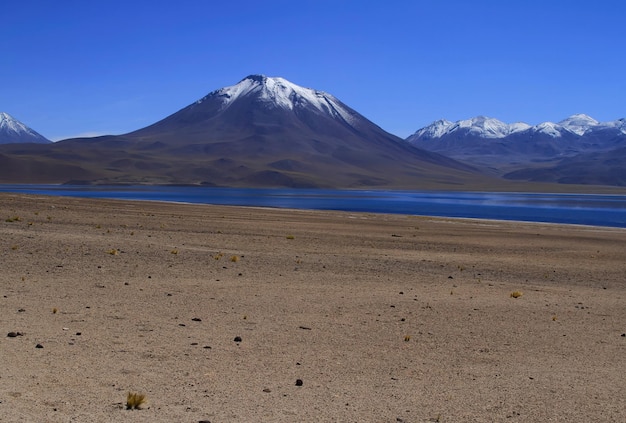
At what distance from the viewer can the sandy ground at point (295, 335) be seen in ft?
25.8

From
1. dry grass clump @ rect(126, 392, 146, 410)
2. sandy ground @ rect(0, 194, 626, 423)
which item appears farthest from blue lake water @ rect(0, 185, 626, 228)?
dry grass clump @ rect(126, 392, 146, 410)

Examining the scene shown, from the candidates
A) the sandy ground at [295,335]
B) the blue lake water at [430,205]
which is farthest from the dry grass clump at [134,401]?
the blue lake water at [430,205]

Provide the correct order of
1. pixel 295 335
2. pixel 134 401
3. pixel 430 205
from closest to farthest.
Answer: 1. pixel 134 401
2. pixel 295 335
3. pixel 430 205

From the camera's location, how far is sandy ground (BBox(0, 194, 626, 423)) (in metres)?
7.86

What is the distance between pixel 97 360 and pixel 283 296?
20.1 feet

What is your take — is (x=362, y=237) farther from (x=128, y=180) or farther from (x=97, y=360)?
(x=128, y=180)

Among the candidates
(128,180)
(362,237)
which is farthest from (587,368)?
(128,180)

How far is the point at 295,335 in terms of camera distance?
11.4 meters

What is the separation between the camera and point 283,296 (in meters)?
14.9

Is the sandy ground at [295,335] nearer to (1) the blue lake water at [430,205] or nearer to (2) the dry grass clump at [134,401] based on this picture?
(2) the dry grass clump at [134,401]

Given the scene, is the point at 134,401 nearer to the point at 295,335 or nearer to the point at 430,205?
the point at 295,335

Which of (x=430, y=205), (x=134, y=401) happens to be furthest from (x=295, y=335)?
(x=430, y=205)

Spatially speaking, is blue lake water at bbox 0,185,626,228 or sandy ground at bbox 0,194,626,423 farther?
blue lake water at bbox 0,185,626,228

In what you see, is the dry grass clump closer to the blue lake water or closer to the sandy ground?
the sandy ground
